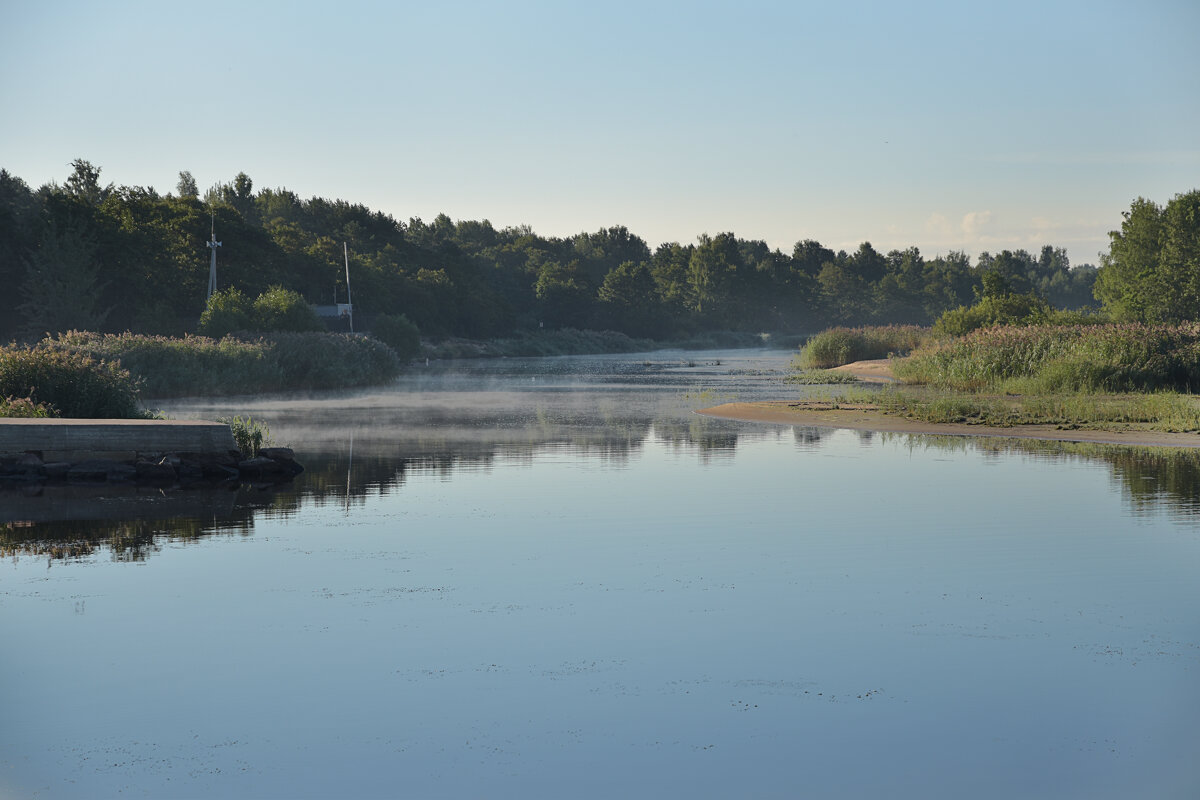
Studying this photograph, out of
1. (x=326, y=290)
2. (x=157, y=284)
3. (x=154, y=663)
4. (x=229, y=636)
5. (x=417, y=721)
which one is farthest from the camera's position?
(x=326, y=290)

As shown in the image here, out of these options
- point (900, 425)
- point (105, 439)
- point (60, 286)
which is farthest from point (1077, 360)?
point (60, 286)

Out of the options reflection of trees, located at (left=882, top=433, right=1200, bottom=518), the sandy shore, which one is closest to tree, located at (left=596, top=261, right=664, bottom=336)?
the sandy shore

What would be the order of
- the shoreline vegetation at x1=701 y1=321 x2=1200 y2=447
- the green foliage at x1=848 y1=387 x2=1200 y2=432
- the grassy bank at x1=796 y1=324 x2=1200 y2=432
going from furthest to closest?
1. the grassy bank at x1=796 y1=324 x2=1200 y2=432
2. the shoreline vegetation at x1=701 y1=321 x2=1200 y2=447
3. the green foliage at x1=848 y1=387 x2=1200 y2=432

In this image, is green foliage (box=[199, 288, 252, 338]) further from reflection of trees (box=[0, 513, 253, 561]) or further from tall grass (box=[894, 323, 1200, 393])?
reflection of trees (box=[0, 513, 253, 561])

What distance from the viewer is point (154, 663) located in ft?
31.5

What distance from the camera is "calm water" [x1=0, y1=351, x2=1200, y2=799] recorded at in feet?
24.3

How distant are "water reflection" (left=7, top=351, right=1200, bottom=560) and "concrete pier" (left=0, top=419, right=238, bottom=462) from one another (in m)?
1.39

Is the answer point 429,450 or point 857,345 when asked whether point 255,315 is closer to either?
point 857,345

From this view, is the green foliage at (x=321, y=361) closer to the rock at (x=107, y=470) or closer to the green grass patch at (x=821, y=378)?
the green grass patch at (x=821, y=378)

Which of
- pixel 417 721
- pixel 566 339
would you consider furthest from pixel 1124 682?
pixel 566 339

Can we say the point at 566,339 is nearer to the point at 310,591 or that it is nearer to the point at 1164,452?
the point at 1164,452

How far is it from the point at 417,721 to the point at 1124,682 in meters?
5.53

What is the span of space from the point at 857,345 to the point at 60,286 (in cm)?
5099

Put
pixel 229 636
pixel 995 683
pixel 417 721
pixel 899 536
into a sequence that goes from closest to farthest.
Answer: pixel 417 721 → pixel 995 683 → pixel 229 636 → pixel 899 536
